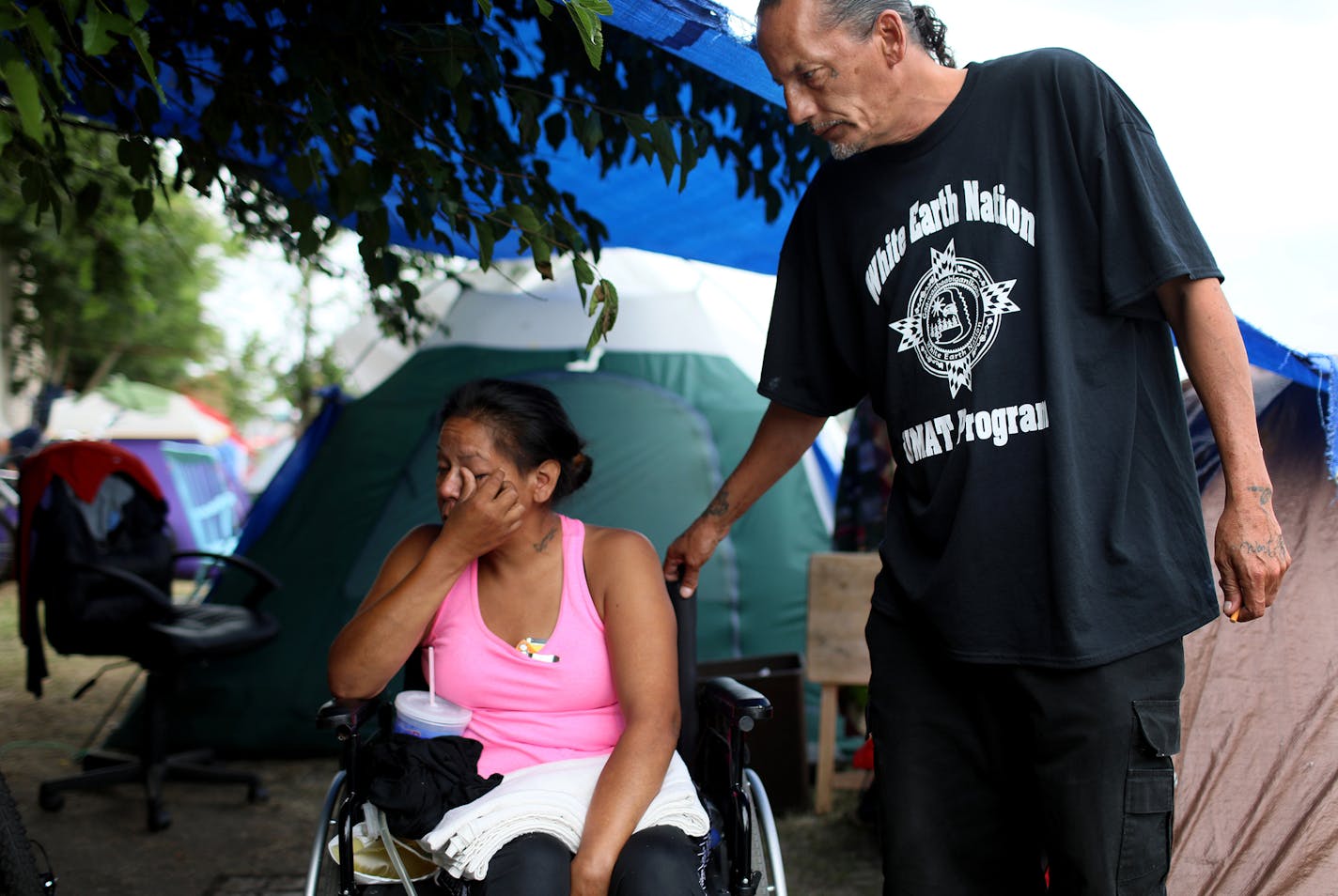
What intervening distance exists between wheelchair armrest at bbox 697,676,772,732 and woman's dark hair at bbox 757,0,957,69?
3.89 ft

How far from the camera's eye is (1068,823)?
1610 mm

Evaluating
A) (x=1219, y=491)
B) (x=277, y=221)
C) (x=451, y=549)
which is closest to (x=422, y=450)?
(x=277, y=221)

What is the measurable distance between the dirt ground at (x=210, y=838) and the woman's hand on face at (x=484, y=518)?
6.23 feet

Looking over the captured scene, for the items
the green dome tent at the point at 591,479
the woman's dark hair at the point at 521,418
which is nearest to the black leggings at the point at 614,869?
the woman's dark hair at the point at 521,418

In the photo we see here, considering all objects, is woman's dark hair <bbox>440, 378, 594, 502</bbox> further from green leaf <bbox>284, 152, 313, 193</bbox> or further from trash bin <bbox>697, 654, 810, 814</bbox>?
trash bin <bbox>697, 654, 810, 814</bbox>

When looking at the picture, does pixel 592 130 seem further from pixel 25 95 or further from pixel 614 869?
pixel 614 869

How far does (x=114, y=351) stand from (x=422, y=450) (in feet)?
60.9

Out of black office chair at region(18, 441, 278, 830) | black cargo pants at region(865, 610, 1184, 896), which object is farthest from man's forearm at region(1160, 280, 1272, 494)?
black office chair at region(18, 441, 278, 830)

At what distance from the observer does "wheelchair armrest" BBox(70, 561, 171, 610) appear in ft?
13.1

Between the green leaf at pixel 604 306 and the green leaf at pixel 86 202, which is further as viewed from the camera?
the green leaf at pixel 86 202

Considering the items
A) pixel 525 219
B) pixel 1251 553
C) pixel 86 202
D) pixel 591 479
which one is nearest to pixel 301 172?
pixel 525 219

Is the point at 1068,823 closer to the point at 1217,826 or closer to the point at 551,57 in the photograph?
the point at 1217,826

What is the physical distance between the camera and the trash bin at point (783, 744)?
13.4 ft

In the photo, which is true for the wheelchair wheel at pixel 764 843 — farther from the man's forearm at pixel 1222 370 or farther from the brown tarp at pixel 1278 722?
the brown tarp at pixel 1278 722
